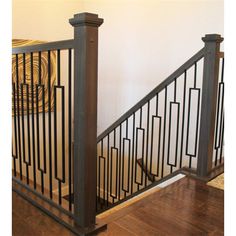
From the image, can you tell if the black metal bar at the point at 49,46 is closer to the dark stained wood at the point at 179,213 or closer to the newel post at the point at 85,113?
the newel post at the point at 85,113

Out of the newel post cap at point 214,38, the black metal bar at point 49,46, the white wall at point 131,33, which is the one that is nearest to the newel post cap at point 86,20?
the black metal bar at point 49,46

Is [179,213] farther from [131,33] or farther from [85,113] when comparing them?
[131,33]

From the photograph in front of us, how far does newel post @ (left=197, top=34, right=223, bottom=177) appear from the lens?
Answer: 2.33 m

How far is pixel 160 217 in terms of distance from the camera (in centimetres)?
196

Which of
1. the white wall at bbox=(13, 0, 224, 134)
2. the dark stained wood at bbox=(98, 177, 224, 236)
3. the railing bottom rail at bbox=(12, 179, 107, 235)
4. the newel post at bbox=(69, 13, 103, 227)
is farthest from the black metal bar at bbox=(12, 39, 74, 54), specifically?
the white wall at bbox=(13, 0, 224, 134)

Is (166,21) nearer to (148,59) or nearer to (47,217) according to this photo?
(148,59)

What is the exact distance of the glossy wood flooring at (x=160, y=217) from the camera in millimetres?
1782

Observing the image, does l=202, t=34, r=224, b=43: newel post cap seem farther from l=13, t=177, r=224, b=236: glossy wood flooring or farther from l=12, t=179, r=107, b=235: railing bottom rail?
l=12, t=179, r=107, b=235: railing bottom rail

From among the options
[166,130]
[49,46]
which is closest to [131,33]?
[166,130]
